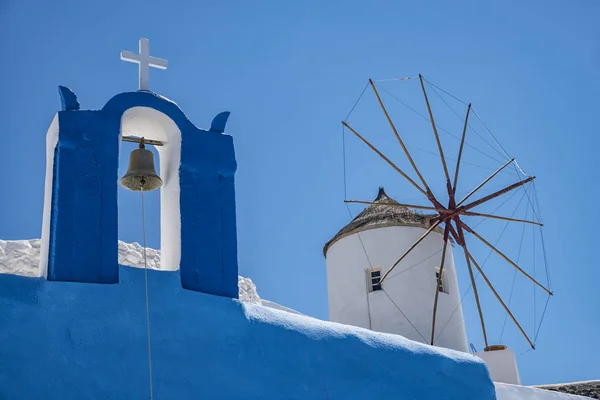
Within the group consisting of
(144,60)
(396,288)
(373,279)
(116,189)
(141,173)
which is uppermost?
(144,60)

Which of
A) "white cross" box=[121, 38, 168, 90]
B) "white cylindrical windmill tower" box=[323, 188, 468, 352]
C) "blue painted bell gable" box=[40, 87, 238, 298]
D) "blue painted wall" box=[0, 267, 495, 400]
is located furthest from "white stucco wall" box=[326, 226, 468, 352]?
"white cross" box=[121, 38, 168, 90]

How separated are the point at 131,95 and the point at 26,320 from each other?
155 centimetres

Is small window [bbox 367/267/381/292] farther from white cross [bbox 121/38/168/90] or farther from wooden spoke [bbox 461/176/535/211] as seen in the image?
white cross [bbox 121/38/168/90]

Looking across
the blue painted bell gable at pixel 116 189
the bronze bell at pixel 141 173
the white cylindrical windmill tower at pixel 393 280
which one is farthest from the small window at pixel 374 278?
the bronze bell at pixel 141 173

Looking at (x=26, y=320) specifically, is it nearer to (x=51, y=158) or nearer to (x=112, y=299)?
(x=112, y=299)

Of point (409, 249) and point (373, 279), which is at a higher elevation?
point (409, 249)

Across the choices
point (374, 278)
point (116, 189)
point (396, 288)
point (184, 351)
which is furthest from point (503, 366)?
point (116, 189)

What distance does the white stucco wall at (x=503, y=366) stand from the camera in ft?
26.6

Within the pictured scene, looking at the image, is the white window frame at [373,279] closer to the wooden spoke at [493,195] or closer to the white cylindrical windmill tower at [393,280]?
the white cylindrical windmill tower at [393,280]

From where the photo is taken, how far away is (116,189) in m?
4.94

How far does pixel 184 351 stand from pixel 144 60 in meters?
1.89

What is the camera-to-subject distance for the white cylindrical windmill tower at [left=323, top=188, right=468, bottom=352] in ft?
33.3

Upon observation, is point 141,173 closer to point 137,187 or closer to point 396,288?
point 137,187

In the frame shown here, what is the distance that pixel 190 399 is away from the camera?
457 centimetres
